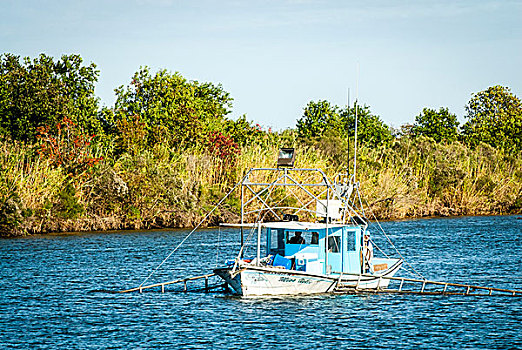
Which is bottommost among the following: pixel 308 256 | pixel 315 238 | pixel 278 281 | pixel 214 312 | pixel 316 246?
pixel 214 312

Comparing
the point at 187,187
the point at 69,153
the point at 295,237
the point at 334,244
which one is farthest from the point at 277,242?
the point at 69,153

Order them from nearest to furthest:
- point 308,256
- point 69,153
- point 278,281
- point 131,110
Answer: point 278,281
point 308,256
point 69,153
point 131,110

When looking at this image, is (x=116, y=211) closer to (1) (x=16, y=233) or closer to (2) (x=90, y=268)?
(1) (x=16, y=233)

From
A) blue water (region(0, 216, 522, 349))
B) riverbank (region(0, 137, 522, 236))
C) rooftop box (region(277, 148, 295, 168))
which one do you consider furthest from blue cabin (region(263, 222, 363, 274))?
riverbank (region(0, 137, 522, 236))

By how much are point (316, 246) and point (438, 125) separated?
8227cm

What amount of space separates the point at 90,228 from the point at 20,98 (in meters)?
21.1

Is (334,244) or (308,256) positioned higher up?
(334,244)

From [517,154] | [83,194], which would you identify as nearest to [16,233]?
[83,194]

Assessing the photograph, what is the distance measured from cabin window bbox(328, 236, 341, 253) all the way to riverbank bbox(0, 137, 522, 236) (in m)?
27.0

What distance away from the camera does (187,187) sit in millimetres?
66250

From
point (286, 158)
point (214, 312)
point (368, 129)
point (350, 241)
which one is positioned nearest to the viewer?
point (214, 312)

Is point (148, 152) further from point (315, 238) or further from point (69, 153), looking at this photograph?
point (315, 238)

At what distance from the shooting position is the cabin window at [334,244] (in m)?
34.3

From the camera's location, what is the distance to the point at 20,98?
7719 centimetres
